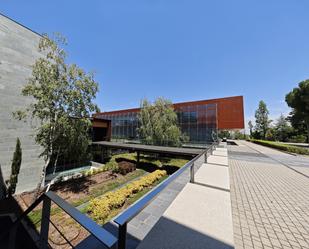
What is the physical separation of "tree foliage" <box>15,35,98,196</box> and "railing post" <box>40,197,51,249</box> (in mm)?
6099

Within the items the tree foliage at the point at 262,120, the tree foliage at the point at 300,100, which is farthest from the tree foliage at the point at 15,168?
the tree foliage at the point at 262,120

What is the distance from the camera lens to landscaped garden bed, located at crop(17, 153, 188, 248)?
15.8 ft

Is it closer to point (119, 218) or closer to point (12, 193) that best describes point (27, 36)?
point (12, 193)

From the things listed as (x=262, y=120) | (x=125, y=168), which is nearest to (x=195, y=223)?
(x=125, y=168)

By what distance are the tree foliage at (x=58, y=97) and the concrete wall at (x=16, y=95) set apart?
1387 mm

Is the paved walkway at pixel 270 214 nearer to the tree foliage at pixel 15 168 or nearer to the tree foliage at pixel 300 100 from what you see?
the tree foliage at pixel 15 168

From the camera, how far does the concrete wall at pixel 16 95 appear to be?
724 centimetres

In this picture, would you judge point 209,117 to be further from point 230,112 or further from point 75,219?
point 75,219

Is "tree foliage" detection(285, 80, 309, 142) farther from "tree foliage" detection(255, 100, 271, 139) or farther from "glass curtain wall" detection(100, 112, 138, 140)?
"glass curtain wall" detection(100, 112, 138, 140)

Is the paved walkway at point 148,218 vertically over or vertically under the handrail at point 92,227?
under

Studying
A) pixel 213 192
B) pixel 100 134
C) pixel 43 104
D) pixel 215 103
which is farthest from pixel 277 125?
pixel 43 104

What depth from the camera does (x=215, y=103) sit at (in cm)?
2120

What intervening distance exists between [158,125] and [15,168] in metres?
12.1

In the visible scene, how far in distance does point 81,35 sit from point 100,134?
13.9m
